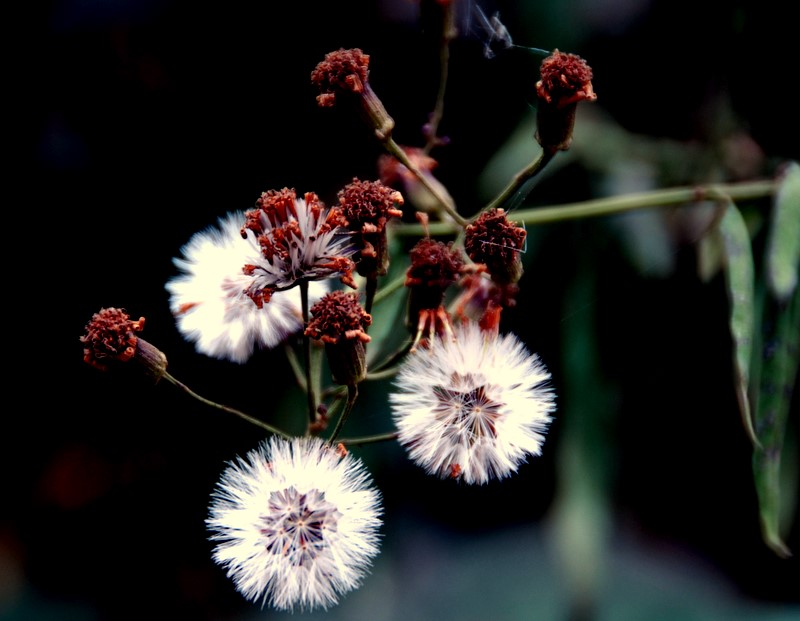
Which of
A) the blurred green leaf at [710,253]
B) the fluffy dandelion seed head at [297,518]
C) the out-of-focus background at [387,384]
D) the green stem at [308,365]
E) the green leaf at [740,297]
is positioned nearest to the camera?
the fluffy dandelion seed head at [297,518]

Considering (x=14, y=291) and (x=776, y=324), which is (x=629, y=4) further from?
(x=14, y=291)

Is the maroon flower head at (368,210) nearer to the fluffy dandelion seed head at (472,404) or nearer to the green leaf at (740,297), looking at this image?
the fluffy dandelion seed head at (472,404)

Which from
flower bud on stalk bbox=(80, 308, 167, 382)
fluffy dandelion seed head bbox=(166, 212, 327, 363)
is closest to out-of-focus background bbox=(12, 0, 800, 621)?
fluffy dandelion seed head bbox=(166, 212, 327, 363)

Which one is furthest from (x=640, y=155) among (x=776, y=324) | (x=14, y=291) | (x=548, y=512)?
(x=14, y=291)

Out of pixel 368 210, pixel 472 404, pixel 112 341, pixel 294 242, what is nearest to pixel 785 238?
pixel 472 404

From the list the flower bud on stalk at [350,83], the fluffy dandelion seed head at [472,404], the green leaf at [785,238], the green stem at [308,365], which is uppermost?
the flower bud on stalk at [350,83]

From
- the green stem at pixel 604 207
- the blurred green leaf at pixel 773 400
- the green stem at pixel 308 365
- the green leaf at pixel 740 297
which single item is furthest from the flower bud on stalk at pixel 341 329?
the blurred green leaf at pixel 773 400

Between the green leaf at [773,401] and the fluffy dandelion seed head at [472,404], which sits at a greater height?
the fluffy dandelion seed head at [472,404]
